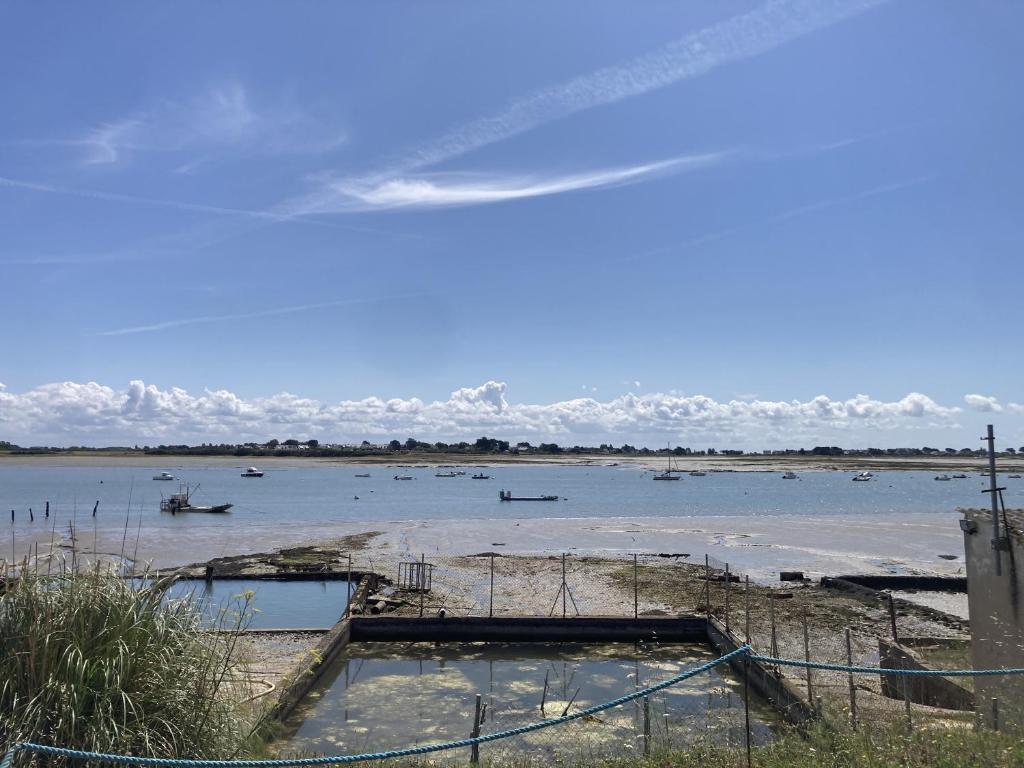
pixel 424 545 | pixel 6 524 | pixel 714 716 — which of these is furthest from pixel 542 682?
pixel 6 524

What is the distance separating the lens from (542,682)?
57.9 ft

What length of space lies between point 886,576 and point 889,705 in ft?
68.1

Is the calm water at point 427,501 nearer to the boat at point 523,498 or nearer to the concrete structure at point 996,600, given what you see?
the boat at point 523,498

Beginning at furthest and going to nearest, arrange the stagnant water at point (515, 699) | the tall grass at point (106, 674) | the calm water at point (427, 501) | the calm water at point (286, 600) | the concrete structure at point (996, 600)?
the calm water at point (427, 501), the calm water at point (286, 600), the stagnant water at point (515, 699), the concrete structure at point (996, 600), the tall grass at point (106, 674)

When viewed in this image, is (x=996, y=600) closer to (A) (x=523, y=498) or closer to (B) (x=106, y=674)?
(B) (x=106, y=674)

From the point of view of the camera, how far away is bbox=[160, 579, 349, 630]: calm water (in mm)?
24922

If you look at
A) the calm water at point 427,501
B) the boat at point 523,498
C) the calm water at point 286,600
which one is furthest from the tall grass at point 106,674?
the boat at point 523,498

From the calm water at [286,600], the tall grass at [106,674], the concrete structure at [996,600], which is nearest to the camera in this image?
the tall grass at [106,674]

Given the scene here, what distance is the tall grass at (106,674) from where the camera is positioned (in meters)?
6.25

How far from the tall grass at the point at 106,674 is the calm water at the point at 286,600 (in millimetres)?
16593

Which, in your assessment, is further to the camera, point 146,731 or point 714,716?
point 714,716

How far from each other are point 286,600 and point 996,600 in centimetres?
2395

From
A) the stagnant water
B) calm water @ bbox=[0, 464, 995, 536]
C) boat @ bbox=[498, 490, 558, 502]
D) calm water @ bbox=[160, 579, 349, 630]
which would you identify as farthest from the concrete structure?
boat @ bbox=[498, 490, 558, 502]

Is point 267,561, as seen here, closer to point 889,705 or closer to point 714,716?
point 714,716
